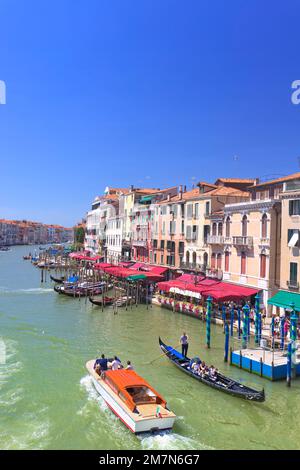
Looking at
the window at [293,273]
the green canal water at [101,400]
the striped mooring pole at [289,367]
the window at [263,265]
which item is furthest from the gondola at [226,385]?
the window at [263,265]

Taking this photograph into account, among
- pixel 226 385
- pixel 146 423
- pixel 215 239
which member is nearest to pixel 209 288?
pixel 215 239

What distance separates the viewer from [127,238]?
61000 millimetres

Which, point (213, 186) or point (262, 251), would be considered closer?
point (262, 251)

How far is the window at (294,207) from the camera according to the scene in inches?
1107

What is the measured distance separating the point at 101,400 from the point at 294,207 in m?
17.9

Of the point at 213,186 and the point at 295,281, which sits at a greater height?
the point at 213,186

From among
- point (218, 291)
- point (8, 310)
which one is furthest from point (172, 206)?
point (8, 310)

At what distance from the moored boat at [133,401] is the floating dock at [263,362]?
6.55 metres

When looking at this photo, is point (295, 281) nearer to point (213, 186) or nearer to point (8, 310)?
point (213, 186)

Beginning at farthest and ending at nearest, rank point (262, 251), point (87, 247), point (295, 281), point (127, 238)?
point (87, 247), point (127, 238), point (262, 251), point (295, 281)

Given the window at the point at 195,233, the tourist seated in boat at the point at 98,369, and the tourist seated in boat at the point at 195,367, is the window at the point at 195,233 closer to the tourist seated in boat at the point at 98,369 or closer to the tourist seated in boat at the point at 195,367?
the tourist seated in boat at the point at 195,367

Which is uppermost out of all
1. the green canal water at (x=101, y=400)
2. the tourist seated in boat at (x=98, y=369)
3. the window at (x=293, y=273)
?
the window at (x=293, y=273)

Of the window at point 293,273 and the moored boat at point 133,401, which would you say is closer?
the moored boat at point 133,401
